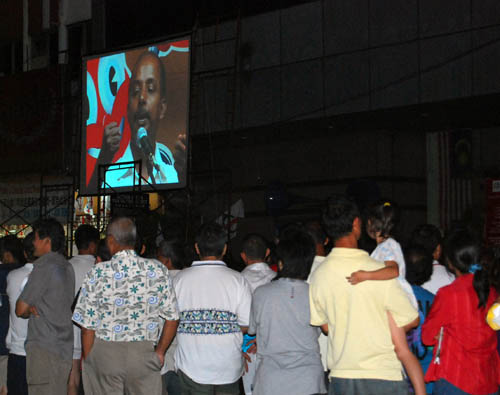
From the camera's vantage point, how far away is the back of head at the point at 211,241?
18.0ft

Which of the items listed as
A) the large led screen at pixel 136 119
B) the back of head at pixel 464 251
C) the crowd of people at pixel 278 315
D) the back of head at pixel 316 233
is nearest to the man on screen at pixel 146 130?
the large led screen at pixel 136 119

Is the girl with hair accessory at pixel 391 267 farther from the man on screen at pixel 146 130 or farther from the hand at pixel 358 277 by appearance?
the man on screen at pixel 146 130

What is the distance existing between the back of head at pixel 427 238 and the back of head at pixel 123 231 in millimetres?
2083

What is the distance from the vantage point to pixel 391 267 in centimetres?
414

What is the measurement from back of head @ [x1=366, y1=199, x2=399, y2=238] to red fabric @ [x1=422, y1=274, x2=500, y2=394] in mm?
562

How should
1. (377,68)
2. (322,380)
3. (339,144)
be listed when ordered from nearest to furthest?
(322,380) → (377,68) → (339,144)

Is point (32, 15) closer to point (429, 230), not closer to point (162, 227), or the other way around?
point (162, 227)

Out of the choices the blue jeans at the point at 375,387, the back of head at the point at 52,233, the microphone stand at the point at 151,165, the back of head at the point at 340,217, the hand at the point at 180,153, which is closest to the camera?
the blue jeans at the point at 375,387

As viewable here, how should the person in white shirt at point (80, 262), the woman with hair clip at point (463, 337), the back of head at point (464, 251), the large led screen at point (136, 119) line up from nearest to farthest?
the woman with hair clip at point (463, 337) → the back of head at point (464, 251) → the person in white shirt at point (80, 262) → the large led screen at point (136, 119)

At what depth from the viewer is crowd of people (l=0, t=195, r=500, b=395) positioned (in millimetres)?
4117

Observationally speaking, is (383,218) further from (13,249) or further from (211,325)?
(13,249)

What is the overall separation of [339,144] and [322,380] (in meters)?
11.8

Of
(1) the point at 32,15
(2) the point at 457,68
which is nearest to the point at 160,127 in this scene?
(2) the point at 457,68

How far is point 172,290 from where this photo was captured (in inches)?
206
